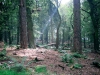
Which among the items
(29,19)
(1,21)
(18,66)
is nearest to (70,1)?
(29,19)

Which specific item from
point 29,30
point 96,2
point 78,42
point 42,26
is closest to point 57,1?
point 96,2

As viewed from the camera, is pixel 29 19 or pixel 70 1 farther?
pixel 70 1

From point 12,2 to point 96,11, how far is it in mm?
10001

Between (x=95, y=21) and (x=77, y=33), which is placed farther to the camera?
(x=95, y=21)

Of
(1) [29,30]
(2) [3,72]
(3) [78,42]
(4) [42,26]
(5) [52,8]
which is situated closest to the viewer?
(2) [3,72]

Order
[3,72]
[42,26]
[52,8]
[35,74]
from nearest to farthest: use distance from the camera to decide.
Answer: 1. [3,72]
2. [35,74]
3. [52,8]
4. [42,26]

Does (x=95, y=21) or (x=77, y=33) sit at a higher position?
(x=95, y=21)

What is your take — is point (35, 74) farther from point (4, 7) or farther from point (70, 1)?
point (70, 1)

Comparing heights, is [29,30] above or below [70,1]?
below

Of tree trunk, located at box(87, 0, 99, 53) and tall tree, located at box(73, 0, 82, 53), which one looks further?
tree trunk, located at box(87, 0, 99, 53)

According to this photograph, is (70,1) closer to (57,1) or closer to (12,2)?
(57,1)

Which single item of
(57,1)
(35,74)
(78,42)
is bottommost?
(35,74)

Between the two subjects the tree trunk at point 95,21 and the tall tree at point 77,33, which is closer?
the tall tree at point 77,33

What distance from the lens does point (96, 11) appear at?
62.1ft
